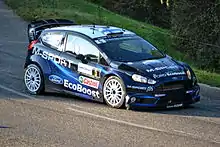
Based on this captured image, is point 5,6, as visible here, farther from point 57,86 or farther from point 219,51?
point 57,86

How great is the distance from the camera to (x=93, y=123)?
10.2m

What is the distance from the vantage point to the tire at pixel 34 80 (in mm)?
12922

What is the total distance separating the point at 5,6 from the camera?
34.7 meters

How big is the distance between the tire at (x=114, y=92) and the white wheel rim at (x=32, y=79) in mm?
2000

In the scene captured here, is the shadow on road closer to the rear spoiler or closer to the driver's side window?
the driver's side window

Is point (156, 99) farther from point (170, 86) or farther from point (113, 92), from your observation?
point (113, 92)

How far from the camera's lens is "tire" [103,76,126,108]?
11305 millimetres

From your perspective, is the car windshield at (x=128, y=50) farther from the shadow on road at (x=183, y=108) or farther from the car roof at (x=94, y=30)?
the shadow on road at (x=183, y=108)

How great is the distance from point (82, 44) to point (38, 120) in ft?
8.37

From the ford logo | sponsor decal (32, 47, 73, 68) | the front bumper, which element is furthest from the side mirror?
the front bumper

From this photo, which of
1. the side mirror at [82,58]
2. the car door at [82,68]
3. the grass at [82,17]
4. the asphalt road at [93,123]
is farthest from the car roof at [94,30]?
the grass at [82,17]

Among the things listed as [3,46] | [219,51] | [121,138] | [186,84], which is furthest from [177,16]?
[121,138]

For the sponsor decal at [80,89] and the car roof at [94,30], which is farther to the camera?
the car roof at [94,30]

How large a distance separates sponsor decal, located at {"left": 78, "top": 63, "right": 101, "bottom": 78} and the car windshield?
0.39 meters
